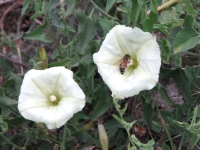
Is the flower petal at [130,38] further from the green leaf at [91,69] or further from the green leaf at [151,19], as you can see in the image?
the green leaf at [91,69]

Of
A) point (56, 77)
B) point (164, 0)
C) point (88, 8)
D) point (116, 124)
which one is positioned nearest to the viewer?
point (56, 77)

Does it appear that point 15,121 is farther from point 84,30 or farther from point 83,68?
point 84,30

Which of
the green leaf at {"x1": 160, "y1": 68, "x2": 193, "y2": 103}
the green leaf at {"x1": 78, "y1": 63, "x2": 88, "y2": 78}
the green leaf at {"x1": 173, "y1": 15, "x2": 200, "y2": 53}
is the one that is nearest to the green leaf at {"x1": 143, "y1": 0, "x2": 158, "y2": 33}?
the green leaf at {"x1": 173, "y1": 15, "x2": 200, "y2": 53}

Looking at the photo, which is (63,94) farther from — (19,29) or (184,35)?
(19,29)

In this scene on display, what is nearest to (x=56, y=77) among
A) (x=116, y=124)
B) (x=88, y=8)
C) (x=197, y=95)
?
(x=116, y=124)

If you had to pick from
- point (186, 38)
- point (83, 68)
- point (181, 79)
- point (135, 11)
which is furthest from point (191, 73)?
point (83, 68)
